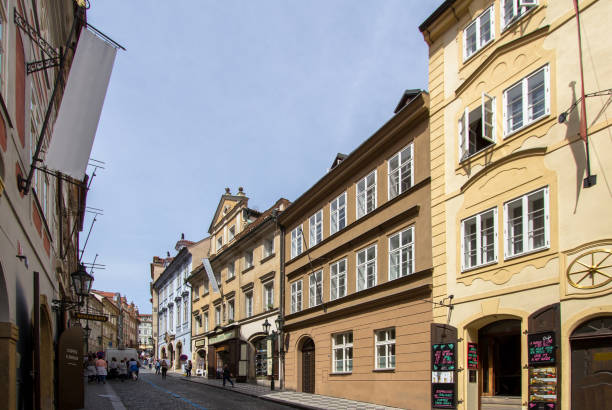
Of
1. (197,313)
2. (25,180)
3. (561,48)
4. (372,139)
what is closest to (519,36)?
(561,48)

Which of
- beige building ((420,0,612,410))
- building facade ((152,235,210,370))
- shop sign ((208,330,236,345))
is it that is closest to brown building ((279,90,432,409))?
beige building ((420,0,612,410))

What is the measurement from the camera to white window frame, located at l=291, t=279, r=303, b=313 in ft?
89.1

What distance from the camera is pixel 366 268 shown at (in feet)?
68.5

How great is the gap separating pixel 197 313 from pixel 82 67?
3850cm

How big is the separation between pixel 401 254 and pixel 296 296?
32.9ft

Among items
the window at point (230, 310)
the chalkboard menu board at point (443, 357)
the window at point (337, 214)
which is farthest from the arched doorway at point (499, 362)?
the window at point (230, 310)

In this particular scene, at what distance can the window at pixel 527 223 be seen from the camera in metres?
12.6

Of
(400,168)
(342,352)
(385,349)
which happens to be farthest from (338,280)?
(400,168)

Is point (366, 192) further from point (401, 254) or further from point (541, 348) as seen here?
point (541, 348)

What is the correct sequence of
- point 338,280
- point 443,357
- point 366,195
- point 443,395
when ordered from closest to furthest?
point 443,395 → point 443,357 → point 366,195 → point 338,280

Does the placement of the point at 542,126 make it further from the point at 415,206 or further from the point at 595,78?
the point at 415,206

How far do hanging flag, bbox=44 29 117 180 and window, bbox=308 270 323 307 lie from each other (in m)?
15.5

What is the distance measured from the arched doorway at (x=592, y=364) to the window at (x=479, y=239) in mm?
3078

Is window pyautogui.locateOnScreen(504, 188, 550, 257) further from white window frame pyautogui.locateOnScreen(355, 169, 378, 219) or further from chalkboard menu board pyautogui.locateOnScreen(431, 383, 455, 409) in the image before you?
white window frame pyautogui.locateOnScreen(355, 169, 378, 219)
